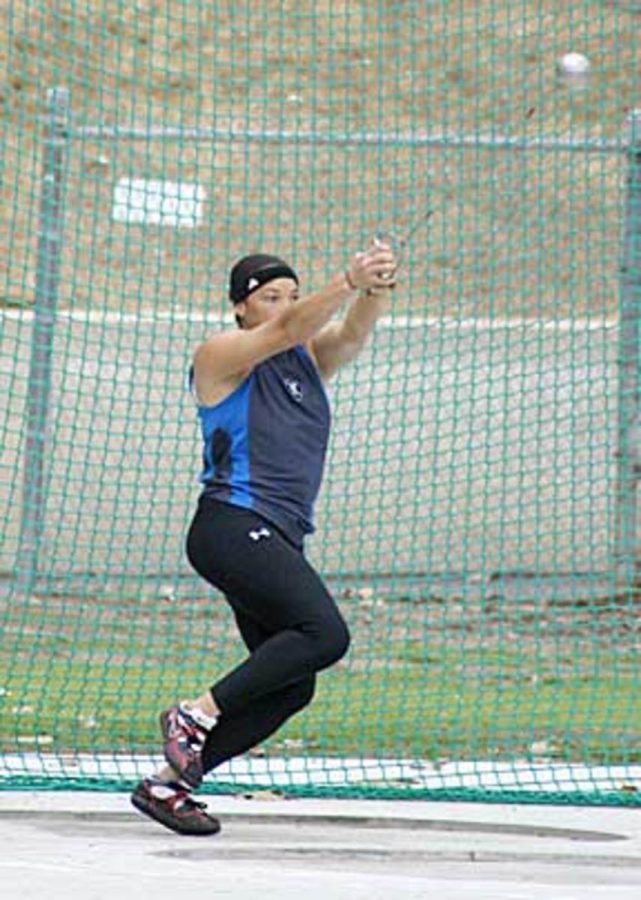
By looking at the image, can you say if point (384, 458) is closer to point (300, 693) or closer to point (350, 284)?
point (300, 693)

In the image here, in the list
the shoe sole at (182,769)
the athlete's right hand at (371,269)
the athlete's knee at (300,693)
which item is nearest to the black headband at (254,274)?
the athlete's right hand at (371,269)

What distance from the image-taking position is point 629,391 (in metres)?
10.0

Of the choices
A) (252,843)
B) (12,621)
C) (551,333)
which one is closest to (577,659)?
(551,333)

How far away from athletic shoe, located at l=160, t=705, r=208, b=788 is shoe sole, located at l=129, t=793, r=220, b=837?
12 cm

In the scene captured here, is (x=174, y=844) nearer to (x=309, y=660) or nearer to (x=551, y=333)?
(x=309, y=660)

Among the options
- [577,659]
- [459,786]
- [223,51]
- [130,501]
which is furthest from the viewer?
[223,51]

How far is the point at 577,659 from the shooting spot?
9.78 meters

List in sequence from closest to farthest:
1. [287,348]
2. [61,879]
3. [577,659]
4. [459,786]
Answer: [61,879], [287,348], [459,786], [577,659]

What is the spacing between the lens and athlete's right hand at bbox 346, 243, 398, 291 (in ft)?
19.4

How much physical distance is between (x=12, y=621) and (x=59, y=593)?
0.24 metres

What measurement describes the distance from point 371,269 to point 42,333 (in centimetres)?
478

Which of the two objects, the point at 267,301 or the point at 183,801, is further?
the point at 267,301


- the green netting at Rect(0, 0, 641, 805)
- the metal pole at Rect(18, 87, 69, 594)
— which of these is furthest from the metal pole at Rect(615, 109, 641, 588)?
the metal pole at Rect(18, 87, 69, 594)

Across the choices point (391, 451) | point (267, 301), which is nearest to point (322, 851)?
point (267, 301)
